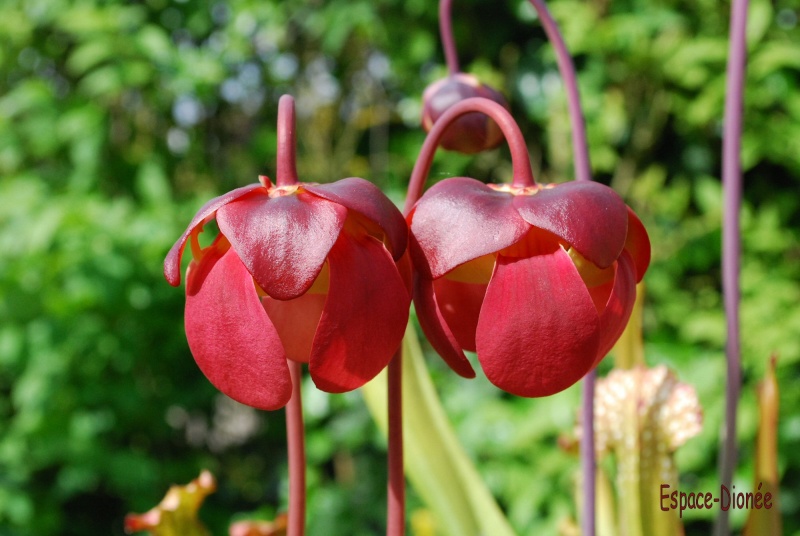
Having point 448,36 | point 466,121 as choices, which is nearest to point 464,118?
point 466,121

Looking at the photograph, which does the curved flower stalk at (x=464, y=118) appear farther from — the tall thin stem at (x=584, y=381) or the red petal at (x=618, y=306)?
the red petal at (x=618, y=306)

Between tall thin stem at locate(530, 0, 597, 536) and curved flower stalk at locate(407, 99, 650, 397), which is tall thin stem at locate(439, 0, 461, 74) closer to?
tall thin stem at locate(530, 0, 597, 536)

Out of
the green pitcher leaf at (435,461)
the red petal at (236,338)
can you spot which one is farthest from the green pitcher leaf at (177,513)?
the red petal at (236,338)

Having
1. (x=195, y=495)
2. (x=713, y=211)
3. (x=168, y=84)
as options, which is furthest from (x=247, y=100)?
(x=195, y=495)

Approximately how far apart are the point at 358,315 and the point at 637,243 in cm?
12

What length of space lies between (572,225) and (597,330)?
1.4 inches

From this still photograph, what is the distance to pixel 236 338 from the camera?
261 millimetres

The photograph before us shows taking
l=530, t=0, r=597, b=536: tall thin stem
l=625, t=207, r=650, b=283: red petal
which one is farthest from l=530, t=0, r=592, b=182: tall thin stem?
l=625, t=207, r=650, b=283: red petal

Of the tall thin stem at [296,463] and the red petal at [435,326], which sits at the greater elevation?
the red petal at [435,326]

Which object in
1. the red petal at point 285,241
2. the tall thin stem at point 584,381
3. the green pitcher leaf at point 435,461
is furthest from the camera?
the green pitcher leaf at point 435,461

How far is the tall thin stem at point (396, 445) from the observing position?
30 centimetres

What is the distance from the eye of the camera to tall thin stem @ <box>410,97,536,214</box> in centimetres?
29

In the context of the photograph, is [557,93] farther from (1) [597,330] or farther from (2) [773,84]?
(1) [597,330]

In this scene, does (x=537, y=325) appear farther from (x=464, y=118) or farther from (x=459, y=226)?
(x=464, y=118)
